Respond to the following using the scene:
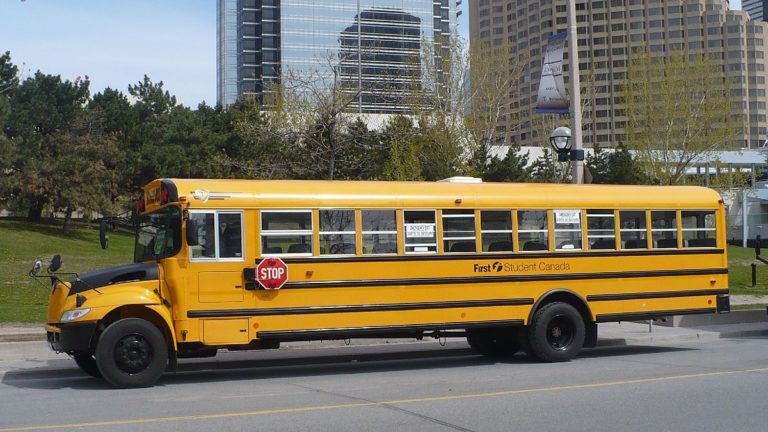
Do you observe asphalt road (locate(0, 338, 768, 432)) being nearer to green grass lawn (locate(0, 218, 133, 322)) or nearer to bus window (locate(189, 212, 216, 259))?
bus window (locate(189, 212, 216, 259))

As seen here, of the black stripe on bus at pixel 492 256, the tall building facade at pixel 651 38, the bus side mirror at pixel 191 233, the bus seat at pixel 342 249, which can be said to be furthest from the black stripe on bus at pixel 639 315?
the tall building facade at pixel 651 38

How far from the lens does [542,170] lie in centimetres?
4841

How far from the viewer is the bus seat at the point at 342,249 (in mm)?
11945

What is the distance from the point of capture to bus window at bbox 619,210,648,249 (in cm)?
1385

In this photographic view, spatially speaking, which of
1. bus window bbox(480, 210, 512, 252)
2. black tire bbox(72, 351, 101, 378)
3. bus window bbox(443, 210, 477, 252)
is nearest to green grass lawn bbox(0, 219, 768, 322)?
black tire bbox(72, 351, 101, 378)

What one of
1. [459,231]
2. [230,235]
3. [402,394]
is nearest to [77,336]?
[230,235]

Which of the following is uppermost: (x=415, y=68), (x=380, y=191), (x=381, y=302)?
(x=415, y=68)

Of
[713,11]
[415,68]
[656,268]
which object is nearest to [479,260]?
[656,268]

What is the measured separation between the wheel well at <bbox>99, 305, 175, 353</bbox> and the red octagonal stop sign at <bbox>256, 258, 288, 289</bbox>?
132cm

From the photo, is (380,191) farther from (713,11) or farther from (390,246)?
(713,11)

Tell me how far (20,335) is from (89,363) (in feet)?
9.82

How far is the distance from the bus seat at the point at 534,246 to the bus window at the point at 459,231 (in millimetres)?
902

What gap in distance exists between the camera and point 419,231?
12469 mm

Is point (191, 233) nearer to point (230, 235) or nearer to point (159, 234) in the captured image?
point (230, 235)
